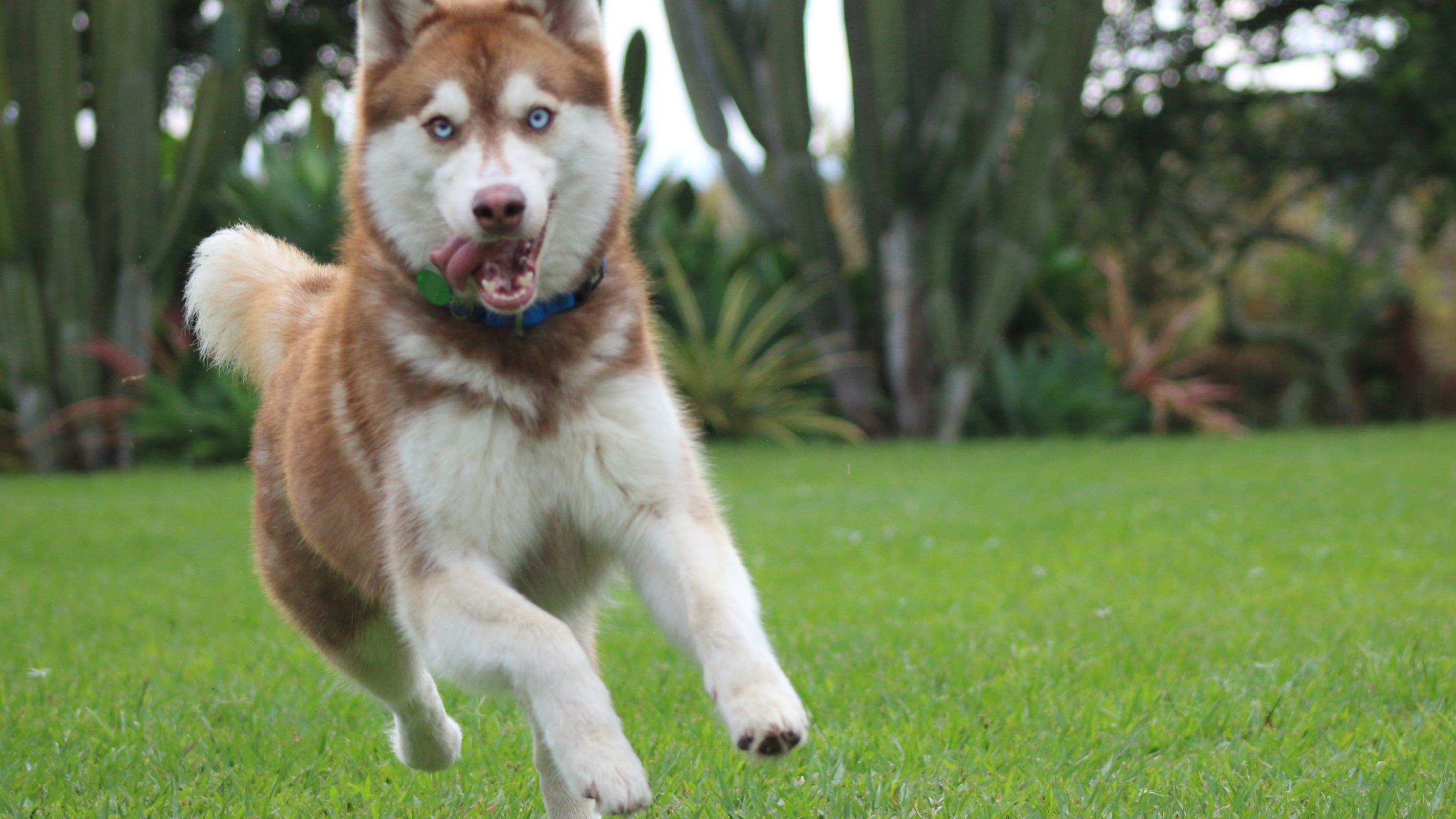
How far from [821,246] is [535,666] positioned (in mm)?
11130

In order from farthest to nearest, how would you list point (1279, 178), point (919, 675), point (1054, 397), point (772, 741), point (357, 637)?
point (1279, 178), point (1054, 397), point (919, 675), point (357, 637), point (772, 741)

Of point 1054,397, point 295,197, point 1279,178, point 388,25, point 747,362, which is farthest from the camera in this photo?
point 1279,178

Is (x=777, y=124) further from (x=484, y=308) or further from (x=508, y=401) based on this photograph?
(x=508, y=401)

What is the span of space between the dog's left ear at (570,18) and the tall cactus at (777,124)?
9511 mm

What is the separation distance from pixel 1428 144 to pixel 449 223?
55.5 ft

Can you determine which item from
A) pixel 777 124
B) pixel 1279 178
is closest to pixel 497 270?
pixel 777 124

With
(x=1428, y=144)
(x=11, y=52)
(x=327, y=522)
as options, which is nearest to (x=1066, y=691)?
(x=327, y=522)

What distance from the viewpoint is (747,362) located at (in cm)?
1339

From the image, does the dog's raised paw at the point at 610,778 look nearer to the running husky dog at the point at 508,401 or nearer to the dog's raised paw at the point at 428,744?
the running husky dog at the point at 508,401

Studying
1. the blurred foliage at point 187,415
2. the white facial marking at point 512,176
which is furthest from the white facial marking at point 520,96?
the blurred foliage at point 187,415

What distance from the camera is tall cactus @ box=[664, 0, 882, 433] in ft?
40.3

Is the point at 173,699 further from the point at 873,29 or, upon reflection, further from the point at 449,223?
the point at 873,29

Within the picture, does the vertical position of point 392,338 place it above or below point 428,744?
above

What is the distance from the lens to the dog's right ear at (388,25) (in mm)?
2836
